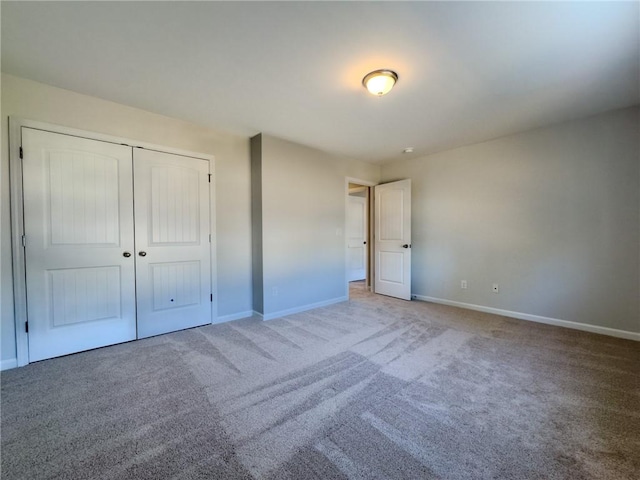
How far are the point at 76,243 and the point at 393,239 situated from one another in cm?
434

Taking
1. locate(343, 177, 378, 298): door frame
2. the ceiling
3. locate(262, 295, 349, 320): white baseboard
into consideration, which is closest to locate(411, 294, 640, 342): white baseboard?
locate(343, 177, 378, 298): door frame

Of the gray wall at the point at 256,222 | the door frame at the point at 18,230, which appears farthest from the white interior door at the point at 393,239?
the door frame at the point at 18,230

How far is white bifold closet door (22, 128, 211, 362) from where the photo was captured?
7.66ft

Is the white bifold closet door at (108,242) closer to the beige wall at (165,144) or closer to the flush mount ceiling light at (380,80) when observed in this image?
the beige wall at (165,144)

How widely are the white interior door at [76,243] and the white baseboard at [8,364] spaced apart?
0.30 ft

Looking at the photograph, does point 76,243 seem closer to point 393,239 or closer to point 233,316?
point 233,316

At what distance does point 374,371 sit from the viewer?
7.12 ft

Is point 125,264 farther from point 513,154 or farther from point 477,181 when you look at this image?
point 513,154

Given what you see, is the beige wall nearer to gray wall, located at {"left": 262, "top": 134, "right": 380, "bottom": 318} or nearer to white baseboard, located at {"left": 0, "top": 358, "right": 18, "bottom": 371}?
white baseboard, located at {"left": 0, "top": 358, "right": 18, "bottom": 371}

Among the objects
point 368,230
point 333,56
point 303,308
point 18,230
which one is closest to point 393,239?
point 368,230

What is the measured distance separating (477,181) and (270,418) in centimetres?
403

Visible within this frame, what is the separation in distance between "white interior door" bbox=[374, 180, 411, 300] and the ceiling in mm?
1791

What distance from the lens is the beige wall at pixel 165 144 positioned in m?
2.20

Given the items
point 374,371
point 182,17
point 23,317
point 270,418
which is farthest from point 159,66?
point 374,371
